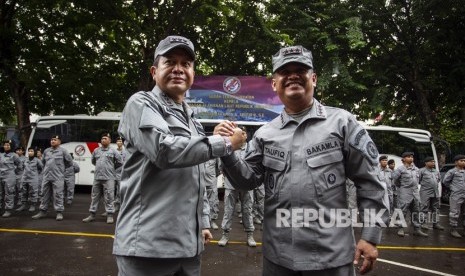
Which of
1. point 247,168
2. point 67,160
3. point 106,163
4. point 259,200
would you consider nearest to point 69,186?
point 67,160

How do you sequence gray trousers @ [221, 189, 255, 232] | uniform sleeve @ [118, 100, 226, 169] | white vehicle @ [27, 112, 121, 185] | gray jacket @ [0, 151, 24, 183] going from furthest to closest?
white vehicle @ [27, 112, 121, 185] → gray jacket @ [0, 151, 24, 183] → gray trousers @ [221, 189, 255, 232] → uniform sleeve @ [118, 100, 226, 169]

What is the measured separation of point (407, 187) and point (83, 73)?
11.4 metres

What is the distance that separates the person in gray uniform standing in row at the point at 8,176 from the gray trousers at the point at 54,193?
1056 mm

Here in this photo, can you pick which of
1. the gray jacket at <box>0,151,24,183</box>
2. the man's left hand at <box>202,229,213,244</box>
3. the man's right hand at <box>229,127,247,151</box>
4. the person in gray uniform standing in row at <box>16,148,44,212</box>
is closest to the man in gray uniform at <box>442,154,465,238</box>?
the man's left hand at <box>202,229,213,244</box>

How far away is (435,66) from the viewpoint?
15.4 m

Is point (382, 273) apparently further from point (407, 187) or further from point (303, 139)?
point (407, 187)

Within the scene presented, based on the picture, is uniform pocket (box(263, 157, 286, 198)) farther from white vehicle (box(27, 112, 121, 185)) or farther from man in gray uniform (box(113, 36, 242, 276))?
white vehicle (box(27, 112, 121, 185))

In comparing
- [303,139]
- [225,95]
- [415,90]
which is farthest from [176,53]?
[415,90]

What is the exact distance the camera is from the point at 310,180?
2139 millimetres

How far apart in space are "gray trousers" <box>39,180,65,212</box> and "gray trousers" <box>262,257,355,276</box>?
23.2 feet

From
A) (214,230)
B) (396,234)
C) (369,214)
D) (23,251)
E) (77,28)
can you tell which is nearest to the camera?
(369,214)

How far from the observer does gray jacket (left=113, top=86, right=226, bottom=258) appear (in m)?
1.83

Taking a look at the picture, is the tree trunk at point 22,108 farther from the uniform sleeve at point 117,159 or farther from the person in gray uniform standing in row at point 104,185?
the person in gray uniform standing in row at point 104,185

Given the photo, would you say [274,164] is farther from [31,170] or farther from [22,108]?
[22,108]
